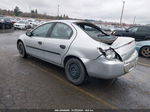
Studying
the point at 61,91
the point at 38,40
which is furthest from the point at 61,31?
the point at 61,91

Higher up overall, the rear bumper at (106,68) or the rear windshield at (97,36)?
the rear windshield at (97,36)

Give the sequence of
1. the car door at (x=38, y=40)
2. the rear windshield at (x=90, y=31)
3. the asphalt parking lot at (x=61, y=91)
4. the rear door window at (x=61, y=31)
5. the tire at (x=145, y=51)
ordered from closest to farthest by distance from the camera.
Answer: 1. the asphalt parking lot at (x=61, y=91)
2. the rear windshield at (x=90, y=31)
3. the rear door window at (x=61, y=31)
4. the car door at (x=38, y=40)
5. the tire at (x=145, y=51)

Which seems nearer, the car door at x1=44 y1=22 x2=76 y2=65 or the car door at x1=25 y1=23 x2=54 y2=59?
the car door at x1=44 y1=22 x2=76 y2=65

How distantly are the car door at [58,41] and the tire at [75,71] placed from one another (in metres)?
0.32

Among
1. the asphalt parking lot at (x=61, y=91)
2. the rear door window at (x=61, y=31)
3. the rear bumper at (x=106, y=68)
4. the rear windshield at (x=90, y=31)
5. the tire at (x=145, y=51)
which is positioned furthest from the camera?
the tire at (x=145, y=51)

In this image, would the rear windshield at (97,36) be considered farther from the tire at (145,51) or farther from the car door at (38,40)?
the tire at (145,51)

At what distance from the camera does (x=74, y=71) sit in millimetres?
3473

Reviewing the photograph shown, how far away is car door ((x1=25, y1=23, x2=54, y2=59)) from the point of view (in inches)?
164

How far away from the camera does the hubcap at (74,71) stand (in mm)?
3376

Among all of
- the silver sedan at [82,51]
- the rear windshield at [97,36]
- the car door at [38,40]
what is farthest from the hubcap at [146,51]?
the car door at [38,40]

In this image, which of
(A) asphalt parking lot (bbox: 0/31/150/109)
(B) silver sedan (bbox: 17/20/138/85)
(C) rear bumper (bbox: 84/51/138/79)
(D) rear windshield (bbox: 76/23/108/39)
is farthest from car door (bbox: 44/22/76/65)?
(C) rear bumper (bbox: 84/51/138/79)

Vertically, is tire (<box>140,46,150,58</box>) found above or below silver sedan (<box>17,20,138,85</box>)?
below

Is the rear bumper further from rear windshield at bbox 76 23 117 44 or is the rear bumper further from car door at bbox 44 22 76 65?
car door at bbox 44 22 76 65

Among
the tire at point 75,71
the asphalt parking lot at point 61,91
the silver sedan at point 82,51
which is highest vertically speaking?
the silver sedan at point 82,51
